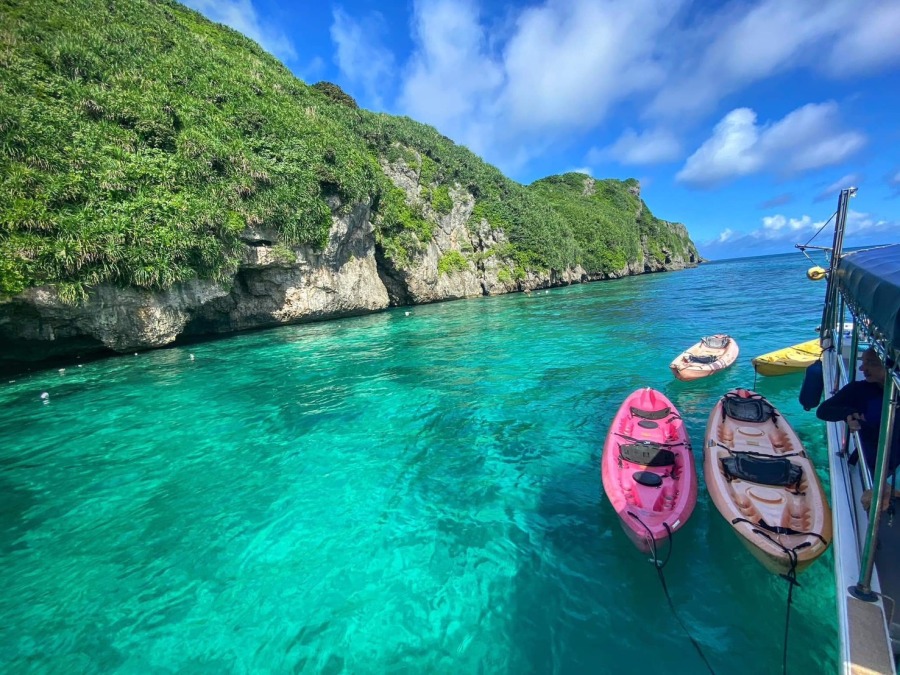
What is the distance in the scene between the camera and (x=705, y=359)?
1132 cm

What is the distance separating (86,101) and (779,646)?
2861 centimetres

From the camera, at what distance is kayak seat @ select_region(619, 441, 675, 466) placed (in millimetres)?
5868

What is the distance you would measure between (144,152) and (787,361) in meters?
27.0

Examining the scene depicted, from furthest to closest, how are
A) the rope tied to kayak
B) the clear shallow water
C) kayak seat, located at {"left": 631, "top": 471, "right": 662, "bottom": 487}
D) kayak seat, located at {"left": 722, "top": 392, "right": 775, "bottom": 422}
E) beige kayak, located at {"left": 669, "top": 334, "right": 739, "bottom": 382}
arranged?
beige kayak, located at {"left": 669, "top": 334, "right": 739, "bottom": 382}
kayak seat, located at {"left": 722, "top": 392, "right": 775, "bottom": 422}
kayak seat, located at {"left": 631, "top": 471, "right": 662, "bottom": 487}
the clear shallow water
the rope tied to kayak

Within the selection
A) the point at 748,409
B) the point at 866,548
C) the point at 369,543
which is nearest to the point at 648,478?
the point at 866,548

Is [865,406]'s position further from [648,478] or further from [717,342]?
[717,342]

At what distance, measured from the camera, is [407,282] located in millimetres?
39094

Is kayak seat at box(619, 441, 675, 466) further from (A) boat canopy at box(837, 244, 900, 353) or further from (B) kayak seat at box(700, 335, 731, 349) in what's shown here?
(B) kayak seat at box(700, 335, 731, 349)

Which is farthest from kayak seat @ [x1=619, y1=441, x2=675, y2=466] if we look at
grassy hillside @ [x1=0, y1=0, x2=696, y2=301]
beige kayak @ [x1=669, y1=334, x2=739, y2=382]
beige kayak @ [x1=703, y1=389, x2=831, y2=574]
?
grassy hillside @ [x1=0, y1=0, x2=696, y2=301]

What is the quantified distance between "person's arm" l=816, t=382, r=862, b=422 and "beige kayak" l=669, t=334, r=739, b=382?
6.25 metres

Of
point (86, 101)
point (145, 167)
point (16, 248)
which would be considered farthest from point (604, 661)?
point (86, 101)

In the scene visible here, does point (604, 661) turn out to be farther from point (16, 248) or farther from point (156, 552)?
point (16, 248)

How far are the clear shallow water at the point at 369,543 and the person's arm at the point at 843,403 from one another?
168 centimetres

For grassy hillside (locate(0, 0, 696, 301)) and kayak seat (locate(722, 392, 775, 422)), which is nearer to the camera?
kayak seat (locate(722, 392, 775, 422))
